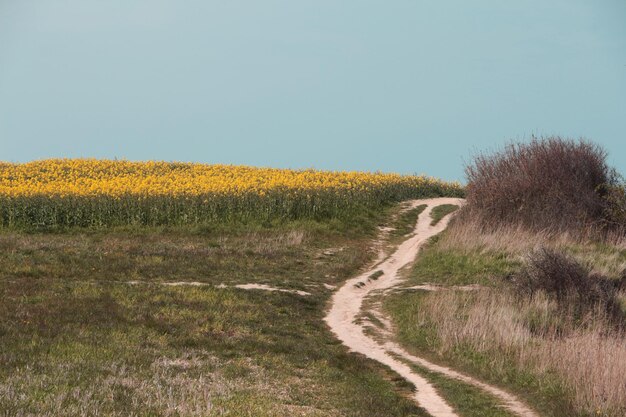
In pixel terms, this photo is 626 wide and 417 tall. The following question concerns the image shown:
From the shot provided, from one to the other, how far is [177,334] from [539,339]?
10607mm

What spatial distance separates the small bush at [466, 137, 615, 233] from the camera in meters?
41.3

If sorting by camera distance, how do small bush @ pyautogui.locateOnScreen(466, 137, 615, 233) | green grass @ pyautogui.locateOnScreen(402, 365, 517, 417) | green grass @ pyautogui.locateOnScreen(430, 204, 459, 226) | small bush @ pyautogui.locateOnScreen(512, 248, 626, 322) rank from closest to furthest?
green grass @ pyautogui.locateOnScreen(402, 365, 517, 417)
small bush @ pyautogui.locateOnScreen(512, 248, 626, 322)
small bush @ pyautogui.locateOnScreen(466, 137, 615, 233)
green grass @ pyautogui.locateOnScreen(430, 204, 459, 226)

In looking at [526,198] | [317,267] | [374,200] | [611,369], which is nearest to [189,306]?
[317,267]

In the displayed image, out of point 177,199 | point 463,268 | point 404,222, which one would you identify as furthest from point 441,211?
point 463,268

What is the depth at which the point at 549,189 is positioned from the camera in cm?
4262

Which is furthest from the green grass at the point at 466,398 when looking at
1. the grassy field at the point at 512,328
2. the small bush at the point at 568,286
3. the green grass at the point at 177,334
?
the small bush at the point at 568,286

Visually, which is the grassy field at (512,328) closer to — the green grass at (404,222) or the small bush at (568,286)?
the small bush at (568,286)

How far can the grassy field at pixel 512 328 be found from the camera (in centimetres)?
1755

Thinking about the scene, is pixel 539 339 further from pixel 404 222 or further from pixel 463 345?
pixel 404 222

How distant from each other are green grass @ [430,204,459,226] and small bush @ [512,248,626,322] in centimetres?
2154

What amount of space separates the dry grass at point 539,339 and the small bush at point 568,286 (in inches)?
20.1

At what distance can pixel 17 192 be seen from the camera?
152 ft

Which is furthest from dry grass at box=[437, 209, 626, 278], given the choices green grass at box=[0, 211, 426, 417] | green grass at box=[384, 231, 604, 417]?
green grass at box=[0, 211, 426, 417]

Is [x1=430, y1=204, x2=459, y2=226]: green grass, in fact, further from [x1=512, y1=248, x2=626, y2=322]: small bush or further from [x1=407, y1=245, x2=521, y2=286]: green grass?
[x1=512, y1=248, x2=626, y2=322]: small bush
